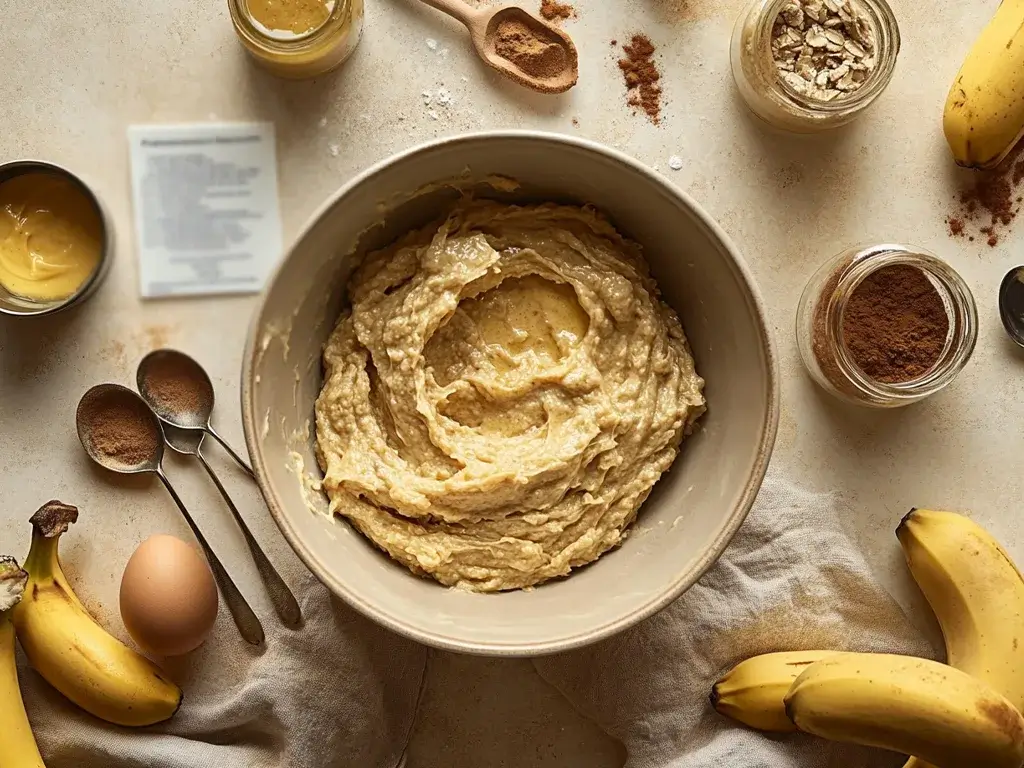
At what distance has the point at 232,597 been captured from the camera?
6.73ft

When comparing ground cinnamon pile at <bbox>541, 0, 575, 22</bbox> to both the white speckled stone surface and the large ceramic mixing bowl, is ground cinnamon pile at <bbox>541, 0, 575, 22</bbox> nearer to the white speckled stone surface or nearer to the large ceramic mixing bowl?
the white speckled stone surface

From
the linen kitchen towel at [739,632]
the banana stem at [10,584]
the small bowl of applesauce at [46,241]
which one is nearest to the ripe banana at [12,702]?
the banana stem at [10,584]

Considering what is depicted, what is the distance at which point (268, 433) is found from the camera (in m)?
→ 1.76

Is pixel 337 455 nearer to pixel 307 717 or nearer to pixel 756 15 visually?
pixel 307 717

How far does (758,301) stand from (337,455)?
2.97 ft

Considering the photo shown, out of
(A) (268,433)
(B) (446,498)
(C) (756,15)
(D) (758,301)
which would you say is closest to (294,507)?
(A) (268,433)

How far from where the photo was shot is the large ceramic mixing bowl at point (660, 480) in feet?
5.55

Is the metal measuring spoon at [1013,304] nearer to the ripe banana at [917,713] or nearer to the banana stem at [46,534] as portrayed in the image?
the ripe banana at [917,713]

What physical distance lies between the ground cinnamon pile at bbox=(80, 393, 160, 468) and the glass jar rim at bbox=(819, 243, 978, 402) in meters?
1.57

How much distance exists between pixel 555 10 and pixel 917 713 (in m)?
1.69

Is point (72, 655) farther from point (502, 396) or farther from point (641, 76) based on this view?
point (641, 76)

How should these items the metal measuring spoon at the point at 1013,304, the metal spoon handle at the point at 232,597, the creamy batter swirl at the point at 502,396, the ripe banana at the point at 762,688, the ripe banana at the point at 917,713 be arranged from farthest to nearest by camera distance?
the metal measuring spoon at the point at 1013,304 < the metal spoon handle at the point at 232,597 < the ripe banana at the point at 762,688 < the creamy batter swirl at the point at 502,396 < the ripe banana at the point at 917,713

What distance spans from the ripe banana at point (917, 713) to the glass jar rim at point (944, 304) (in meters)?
0.60

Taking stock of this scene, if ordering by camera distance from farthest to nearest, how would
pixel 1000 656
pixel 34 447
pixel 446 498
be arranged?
1. pixel 34 447
2. pixel 1000 656
3. pixel 446 498
